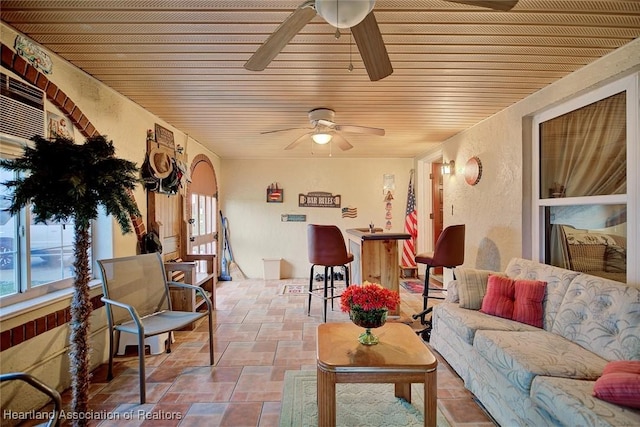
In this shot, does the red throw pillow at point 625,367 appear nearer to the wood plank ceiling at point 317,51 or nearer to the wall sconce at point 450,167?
the wood plank ceiling at point 317,51

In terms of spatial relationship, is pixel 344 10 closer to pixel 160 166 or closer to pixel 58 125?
pixel 58 125

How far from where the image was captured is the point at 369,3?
4.09ft

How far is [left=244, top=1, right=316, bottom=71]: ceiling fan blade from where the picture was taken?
1389 mm

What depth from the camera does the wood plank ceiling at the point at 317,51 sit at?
1.72 m

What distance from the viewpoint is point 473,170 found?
3871mm

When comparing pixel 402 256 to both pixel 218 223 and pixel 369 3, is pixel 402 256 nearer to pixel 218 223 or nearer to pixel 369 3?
pixel 218 223

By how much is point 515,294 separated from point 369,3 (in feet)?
7.64

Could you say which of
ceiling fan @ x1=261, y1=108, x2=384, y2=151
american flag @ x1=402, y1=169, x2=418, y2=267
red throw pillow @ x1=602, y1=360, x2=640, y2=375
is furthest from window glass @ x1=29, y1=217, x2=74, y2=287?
american flag @ x1=402, y1=169, x2=418, y2=267

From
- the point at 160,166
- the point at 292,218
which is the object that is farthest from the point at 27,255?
the point at 292,218

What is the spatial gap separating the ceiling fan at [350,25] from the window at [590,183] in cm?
167

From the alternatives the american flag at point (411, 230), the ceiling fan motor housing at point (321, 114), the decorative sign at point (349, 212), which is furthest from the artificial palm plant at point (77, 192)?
the american flag at point (411, 230)

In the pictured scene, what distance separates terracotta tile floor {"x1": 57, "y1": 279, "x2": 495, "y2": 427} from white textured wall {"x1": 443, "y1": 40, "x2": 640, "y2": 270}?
132cm

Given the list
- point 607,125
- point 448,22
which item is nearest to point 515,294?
point 607,125

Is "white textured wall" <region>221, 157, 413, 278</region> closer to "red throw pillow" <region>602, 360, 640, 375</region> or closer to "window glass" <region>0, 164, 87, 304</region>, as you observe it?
"window glass" <region>0, 164, 87, 304</region>
